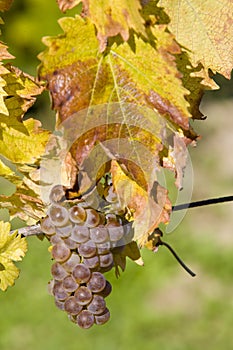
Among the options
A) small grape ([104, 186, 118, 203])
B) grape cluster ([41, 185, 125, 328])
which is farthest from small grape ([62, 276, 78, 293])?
small grape ([104, 186, 118, 203])

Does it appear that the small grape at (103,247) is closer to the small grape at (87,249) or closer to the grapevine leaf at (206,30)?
the small grape at (87,249)

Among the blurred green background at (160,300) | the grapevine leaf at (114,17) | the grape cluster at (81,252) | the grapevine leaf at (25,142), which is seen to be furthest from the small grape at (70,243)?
the blurred green background at (160,300)

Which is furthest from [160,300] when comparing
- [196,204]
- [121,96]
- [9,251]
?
[121,96]

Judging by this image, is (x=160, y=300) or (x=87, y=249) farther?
(x=160, y=300)

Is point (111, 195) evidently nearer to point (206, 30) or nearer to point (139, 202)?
point (139, 202)

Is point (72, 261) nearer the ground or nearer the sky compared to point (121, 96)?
nearer the ground

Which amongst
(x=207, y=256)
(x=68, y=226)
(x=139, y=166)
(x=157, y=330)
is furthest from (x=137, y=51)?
(x=207, y=256)
